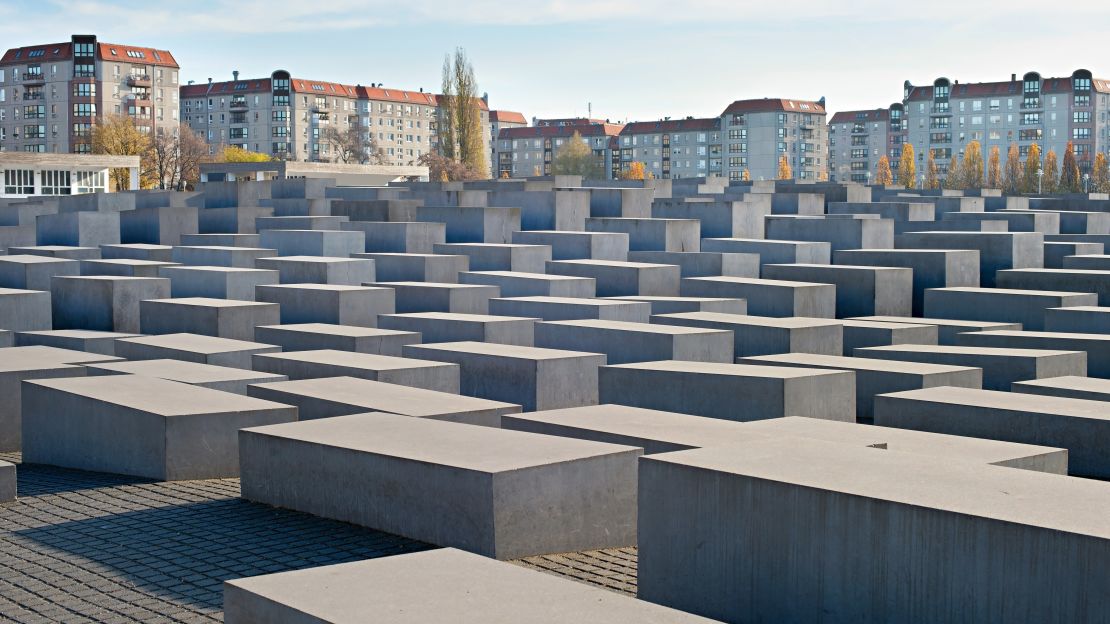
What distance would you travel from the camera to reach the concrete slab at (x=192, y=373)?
11.2m

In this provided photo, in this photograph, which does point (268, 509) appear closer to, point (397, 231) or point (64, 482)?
point (64, 482)

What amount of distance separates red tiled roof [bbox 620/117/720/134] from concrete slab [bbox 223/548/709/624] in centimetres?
15241

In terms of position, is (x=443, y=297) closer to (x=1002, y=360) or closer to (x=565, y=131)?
(x=1002, y=360)

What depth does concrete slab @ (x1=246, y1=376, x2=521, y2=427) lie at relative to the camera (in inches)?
379

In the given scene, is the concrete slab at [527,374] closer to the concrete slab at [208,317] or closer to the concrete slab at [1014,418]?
the concrete slab at [1014,418]

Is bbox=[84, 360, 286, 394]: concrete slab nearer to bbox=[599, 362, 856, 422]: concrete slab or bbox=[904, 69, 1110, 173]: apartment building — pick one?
bbox=[599, 362, 856, 422]: concrete slab

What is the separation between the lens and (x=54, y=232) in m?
27.6

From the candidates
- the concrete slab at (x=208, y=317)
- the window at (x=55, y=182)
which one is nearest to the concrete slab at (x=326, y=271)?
the concrete slab at (x=208, y=317)

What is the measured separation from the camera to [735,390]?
1099cm

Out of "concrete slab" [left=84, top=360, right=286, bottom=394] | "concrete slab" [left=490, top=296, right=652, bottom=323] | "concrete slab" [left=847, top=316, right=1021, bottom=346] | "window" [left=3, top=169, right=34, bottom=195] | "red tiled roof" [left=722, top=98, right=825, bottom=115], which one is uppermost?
"red tiled roof" [left=722, top=98, right=825, bottom=115]

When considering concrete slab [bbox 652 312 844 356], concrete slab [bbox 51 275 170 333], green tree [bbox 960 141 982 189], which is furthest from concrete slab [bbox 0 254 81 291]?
green tree [bbox 960 141 982 189]

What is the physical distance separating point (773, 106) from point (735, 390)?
144 m

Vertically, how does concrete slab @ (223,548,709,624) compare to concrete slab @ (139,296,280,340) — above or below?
below

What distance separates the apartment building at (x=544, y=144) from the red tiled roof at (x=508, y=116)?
15.8 feet
